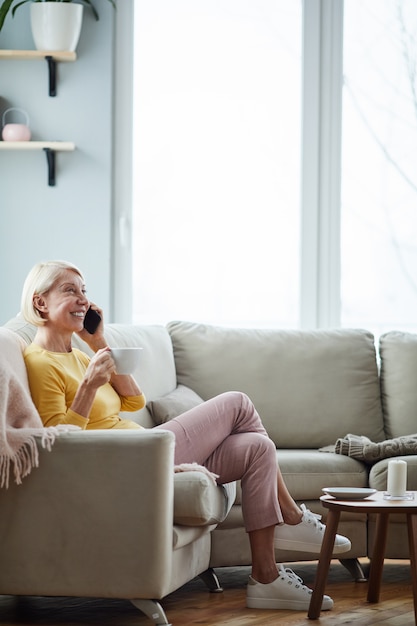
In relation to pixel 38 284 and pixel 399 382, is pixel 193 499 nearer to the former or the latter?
pixel 38 284

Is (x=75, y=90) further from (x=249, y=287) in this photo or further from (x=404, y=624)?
(x=404, y=624)

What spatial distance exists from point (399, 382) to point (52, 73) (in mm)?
1975

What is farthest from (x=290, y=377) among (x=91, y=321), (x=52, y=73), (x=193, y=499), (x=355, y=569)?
(x=52, y=73)

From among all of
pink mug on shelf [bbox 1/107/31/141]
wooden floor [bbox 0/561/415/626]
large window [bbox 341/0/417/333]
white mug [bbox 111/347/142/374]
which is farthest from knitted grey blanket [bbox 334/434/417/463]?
pink mug on shelf [bbox 1/107/31/141]

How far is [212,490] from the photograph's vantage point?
265 cm

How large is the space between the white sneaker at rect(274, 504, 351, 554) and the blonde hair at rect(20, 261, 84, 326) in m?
0.94

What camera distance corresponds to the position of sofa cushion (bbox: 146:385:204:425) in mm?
3311

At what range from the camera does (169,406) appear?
3332 mm

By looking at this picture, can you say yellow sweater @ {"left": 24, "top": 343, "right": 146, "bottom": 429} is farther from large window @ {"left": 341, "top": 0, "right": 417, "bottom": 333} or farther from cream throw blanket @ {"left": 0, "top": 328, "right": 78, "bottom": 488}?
large window @ {"left": 341, "top": 0, "right": 417, "bottom": 333}

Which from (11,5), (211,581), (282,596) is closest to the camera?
(282,596)

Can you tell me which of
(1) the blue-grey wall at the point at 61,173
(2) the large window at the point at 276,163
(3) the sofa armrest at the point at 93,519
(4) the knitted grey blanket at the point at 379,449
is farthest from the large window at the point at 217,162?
(3) the sofa armrest at the point at 93,519

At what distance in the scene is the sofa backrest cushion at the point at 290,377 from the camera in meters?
3.65

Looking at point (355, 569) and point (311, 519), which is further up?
point (311, 519)

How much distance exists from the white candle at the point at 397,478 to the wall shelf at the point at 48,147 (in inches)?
84.7
